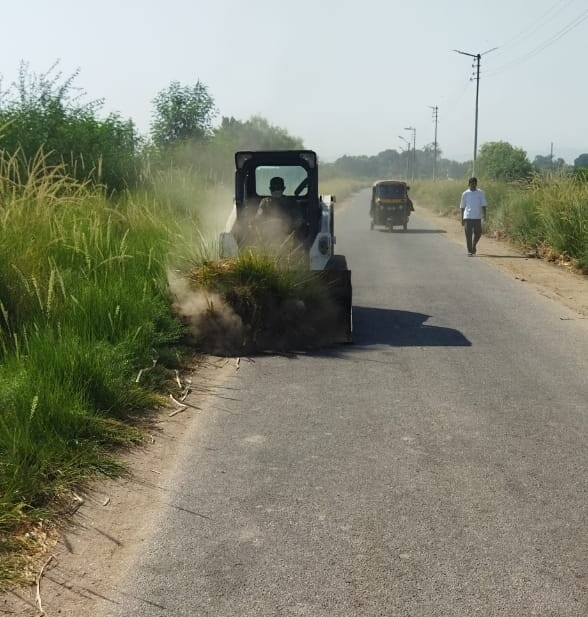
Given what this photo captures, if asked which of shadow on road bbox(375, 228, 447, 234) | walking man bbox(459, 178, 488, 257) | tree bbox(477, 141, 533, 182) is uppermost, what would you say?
tree bbox(477, 141, 533, 182)

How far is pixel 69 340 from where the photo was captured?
21.2 feet

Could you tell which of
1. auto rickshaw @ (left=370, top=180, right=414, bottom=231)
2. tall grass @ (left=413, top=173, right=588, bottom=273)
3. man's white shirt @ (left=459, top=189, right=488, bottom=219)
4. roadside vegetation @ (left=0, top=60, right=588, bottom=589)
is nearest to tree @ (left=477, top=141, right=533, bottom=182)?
auto rickshaw @ (left=370, top=180, right=414, bottom=231)

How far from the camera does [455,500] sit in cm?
467

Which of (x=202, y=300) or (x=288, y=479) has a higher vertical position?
(x=202, y=300)

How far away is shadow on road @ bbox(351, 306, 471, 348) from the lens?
30.4 ft

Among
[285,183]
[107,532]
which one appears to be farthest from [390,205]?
[107,532]

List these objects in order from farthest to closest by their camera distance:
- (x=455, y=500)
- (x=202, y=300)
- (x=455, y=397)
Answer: (x=202, y=300)
(x=455, y=397)
(x=455, y=500)

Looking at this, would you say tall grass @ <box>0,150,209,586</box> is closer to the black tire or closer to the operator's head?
the operator's head

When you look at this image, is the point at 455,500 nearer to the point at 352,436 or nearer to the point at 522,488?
the point at 522,488

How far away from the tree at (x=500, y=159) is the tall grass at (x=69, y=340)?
179 feet

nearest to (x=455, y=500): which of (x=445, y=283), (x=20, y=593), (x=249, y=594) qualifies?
(x=249, y=594)

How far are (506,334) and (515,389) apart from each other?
2.72 meters

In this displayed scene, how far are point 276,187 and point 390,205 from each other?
2153 cm

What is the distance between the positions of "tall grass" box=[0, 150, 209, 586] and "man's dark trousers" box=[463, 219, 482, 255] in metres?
10.3
